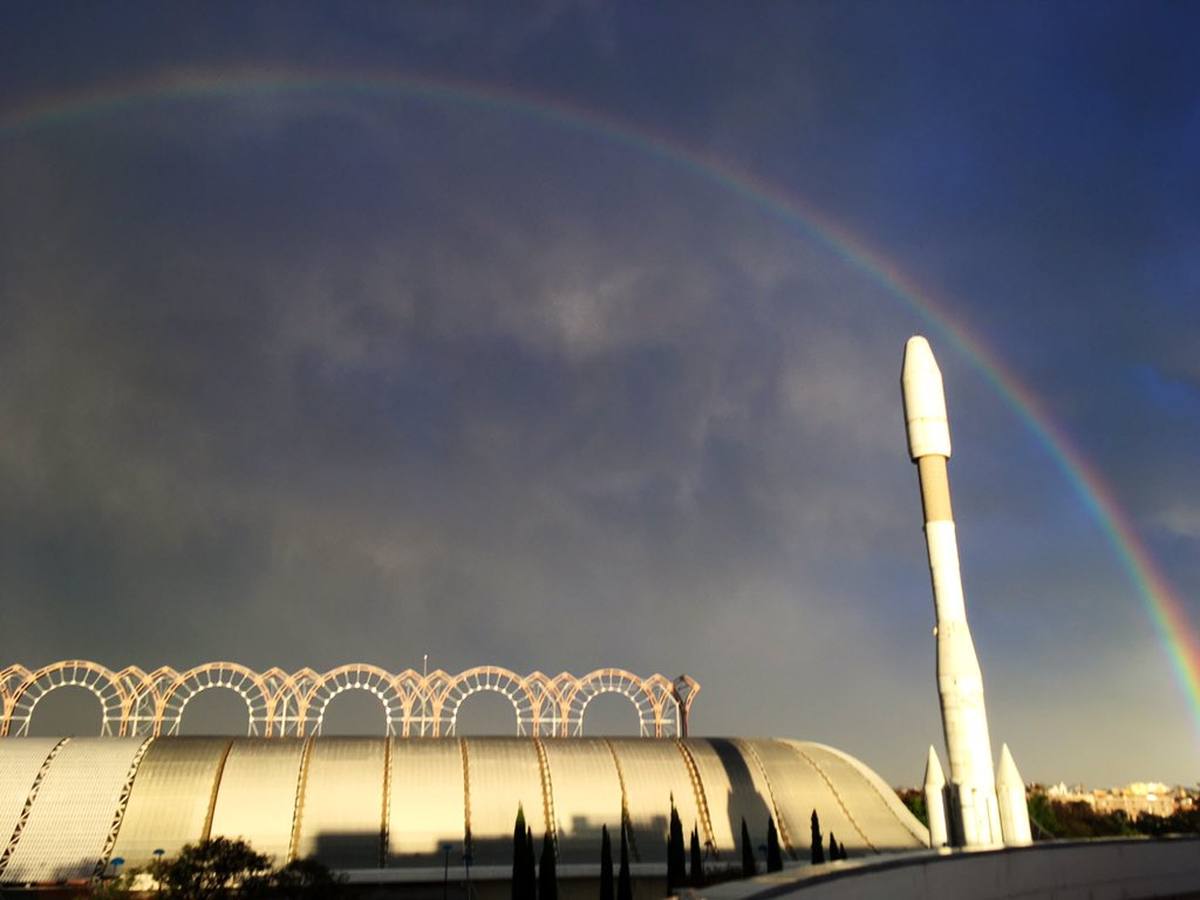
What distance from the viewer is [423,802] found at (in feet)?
240

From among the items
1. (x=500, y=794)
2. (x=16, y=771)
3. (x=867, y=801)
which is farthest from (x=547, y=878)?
(x=867, y=801)

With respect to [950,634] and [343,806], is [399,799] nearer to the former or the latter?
[343,806]

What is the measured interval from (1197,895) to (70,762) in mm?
69326

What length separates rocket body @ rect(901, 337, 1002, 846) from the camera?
50594mm

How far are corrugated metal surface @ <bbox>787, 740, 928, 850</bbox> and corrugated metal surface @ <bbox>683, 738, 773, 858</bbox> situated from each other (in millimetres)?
6693

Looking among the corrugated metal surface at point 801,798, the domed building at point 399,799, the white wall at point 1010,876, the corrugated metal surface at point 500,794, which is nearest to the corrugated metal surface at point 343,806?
the domed building at point 399,799

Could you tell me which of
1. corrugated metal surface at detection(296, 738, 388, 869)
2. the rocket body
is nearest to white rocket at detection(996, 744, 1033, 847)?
the rocket body

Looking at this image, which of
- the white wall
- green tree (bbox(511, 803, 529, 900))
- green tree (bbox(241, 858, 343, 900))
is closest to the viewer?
the white wall

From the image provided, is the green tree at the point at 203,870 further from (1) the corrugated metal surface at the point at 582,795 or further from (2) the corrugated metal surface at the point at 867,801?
(2) the corrugated metal surface at the point at 867,801

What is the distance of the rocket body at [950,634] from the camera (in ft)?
166

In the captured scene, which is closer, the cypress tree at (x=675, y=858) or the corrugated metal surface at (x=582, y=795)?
the cypress tree at (x=675, y=858)

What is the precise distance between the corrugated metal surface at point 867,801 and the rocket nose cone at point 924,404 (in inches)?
1369

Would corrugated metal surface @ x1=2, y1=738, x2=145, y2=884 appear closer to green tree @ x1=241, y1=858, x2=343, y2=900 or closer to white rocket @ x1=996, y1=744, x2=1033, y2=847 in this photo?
green tree @ x1=241, y1=858, x2=343, y2=900

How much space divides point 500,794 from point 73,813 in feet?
89.9
